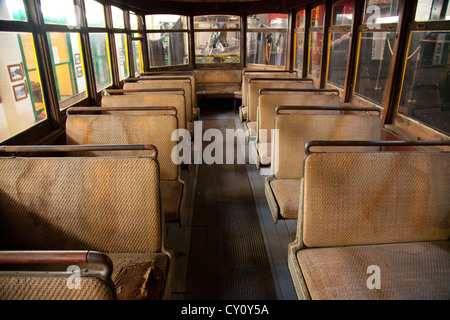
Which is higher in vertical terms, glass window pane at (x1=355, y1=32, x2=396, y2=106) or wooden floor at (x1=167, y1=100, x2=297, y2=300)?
glass window pane at (x1=355, y1=32, x2=396, y2=106)

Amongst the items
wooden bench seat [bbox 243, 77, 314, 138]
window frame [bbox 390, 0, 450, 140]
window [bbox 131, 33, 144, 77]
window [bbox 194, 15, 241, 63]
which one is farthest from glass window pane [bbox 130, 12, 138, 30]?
window frame [bbox 390, 0, 450, 140]

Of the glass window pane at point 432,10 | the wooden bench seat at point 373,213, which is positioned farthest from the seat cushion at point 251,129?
the wooden bench seat at point 373,213

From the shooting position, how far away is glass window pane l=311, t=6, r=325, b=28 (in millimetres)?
5160

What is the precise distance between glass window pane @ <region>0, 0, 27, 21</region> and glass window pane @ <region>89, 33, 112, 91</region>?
1.54 metres

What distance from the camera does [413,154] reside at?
1683mm

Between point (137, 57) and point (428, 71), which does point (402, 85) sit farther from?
point (137, 57)

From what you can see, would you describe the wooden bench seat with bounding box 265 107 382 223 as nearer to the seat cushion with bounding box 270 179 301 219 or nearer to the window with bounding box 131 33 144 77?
the seat cushion with bounding box 270 179 301 219

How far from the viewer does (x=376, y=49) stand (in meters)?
3.54

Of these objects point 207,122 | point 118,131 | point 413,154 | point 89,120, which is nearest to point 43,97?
point 89,120

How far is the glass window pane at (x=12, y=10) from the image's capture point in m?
2.30

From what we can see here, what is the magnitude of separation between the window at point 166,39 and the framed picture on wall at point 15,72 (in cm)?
501

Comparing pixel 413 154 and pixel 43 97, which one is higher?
pixel 43 97
